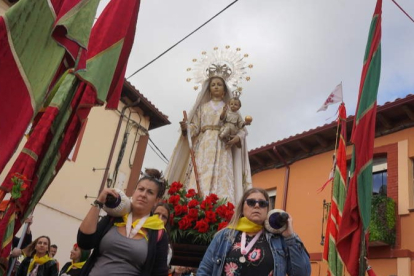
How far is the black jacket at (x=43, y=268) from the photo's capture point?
20.9 ft

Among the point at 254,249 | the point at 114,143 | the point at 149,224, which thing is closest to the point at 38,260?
the point at 149,224

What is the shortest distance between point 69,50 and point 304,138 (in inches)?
584

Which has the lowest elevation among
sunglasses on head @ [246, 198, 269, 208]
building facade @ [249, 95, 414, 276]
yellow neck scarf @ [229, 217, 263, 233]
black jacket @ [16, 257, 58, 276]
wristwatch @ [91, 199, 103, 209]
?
black jacket @ [16, 257, 58, 276]

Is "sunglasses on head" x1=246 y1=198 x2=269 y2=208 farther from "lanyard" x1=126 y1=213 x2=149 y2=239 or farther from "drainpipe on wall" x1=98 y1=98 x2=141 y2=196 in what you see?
"drainpipe on wall" x1=98 y1=98 x2=141 y2=196

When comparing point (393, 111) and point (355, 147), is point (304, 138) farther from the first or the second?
point (355, 147)

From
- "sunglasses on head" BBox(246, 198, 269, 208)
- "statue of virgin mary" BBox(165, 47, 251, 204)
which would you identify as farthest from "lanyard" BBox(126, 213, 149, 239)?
"statue of virgin mary" BBox(165, 47, 251, 204)

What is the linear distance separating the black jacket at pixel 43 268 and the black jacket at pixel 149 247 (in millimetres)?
3360

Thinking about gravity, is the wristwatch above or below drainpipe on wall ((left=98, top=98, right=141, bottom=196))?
below

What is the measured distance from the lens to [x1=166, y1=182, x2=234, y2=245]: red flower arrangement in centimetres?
530

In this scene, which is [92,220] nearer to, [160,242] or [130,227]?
[130,227]

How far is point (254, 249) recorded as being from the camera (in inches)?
144

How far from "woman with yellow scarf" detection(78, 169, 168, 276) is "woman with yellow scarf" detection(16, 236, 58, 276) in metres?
3.38

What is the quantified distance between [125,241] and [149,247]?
18 cm

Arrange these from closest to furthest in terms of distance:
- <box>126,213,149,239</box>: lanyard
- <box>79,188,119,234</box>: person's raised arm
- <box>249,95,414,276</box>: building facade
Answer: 1. <box>79,188,119,234</box>: person's raised arm
2. <box>126,213,149,239</box>: lanyard
3. <box>249,95,414,276</box>: building facade
